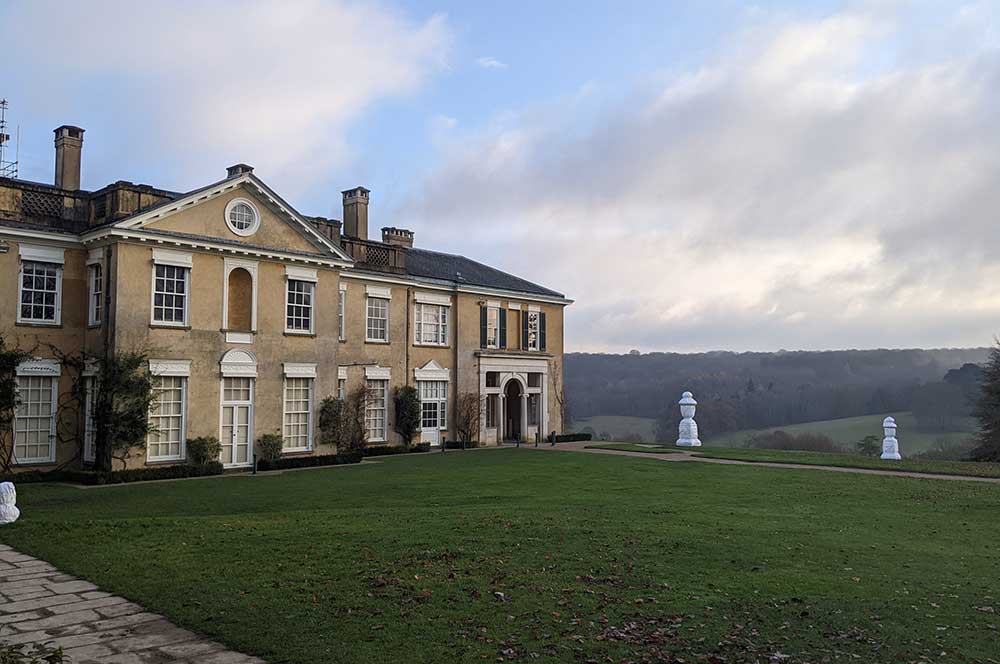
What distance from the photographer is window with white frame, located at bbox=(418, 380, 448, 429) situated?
33094mm

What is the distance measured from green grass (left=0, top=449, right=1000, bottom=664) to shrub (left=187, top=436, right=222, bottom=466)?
5.45 metres

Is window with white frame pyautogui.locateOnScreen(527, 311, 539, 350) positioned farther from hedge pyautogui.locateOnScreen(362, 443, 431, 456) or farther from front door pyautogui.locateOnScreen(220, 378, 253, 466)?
front door pyautogui.locateOnScreen(220, 378, 253, 466)

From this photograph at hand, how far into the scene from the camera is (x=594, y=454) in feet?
93.4

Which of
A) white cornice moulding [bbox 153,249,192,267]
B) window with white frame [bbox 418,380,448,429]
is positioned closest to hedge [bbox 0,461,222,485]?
white cornice moulding [bbox 153,249,192,267]

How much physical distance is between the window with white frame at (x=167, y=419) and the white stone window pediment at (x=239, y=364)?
1.38 m

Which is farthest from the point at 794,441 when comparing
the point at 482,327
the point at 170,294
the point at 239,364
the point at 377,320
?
the point at 170,294

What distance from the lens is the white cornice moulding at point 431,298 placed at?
108ft

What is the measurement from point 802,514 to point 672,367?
90.7 m

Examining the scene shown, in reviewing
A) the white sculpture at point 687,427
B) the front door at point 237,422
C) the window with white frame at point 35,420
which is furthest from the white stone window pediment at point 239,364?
the white sculpture at point 687,427

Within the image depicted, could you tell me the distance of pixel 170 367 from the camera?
22656 mm

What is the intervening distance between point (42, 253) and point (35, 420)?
4.82 meters

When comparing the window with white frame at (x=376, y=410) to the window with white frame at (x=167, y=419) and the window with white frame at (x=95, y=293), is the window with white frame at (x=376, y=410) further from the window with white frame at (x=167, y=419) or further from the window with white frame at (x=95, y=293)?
the window with white frame at (x=95, y=293)

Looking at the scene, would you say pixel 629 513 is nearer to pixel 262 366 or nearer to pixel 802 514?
pixel 802 514

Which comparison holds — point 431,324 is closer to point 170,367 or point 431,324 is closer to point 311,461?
point 311,461
